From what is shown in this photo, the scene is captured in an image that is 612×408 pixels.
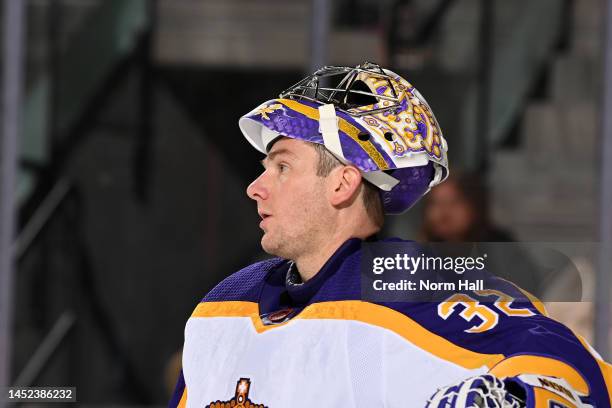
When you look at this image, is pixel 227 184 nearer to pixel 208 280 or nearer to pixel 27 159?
pixel 208 280

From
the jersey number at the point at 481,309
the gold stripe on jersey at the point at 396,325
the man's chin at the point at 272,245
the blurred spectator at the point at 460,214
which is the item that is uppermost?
the man's chin at the point at 272,245

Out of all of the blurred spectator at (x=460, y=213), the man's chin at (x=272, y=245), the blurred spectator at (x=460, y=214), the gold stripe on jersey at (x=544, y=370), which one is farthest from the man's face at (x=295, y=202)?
the blurred spectator at (x=460, y=213)

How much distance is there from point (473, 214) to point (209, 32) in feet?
5.63

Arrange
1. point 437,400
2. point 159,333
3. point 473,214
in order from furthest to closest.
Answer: point 159,333, point 473,214, point 437,400

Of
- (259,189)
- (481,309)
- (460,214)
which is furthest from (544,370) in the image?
(460,214)

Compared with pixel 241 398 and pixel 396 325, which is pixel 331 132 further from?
pixel 241 398

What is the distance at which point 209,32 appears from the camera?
6027mm

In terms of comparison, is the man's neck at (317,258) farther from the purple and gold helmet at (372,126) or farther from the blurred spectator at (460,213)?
the blurred spectator at (460,213)

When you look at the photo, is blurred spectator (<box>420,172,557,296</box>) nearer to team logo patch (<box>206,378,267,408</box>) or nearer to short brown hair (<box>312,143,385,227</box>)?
short brown hair (<box>312,143,385,227</box>)

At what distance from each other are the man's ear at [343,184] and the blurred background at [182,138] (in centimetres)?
353

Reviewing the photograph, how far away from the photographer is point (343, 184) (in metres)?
2.04

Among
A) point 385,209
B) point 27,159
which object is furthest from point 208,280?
point 385,209

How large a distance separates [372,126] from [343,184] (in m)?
0.12

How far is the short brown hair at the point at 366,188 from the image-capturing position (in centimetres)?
204
